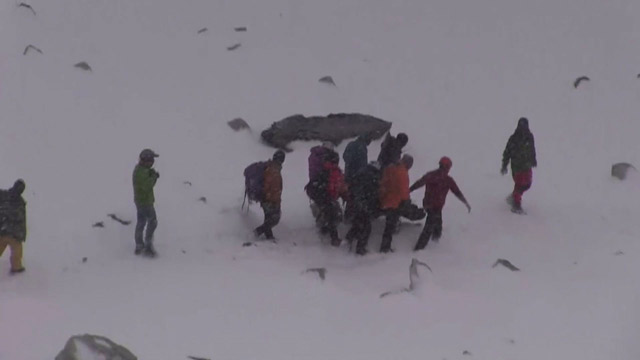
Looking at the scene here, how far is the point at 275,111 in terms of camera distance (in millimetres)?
20969

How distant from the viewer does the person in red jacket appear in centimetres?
1414

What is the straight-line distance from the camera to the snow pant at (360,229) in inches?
551

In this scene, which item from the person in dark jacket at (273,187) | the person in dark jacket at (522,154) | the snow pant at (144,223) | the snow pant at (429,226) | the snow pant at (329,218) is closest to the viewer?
the snow pant at (144,223)

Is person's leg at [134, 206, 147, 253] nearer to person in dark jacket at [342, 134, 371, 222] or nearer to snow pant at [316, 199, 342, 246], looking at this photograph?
snow pant at [316, 199, 342, 246]

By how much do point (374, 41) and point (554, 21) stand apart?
669 centimetres

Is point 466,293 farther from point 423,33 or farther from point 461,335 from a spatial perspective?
point 423,33

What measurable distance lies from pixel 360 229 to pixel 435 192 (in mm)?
1545

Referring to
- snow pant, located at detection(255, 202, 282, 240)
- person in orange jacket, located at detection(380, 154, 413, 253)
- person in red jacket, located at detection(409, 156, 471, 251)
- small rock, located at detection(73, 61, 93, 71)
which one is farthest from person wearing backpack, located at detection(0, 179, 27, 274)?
small rock, located at detection(73, 61, 93, 71)

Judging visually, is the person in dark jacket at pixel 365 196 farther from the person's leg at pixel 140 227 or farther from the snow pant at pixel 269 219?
the person's leg at pixel 140 227

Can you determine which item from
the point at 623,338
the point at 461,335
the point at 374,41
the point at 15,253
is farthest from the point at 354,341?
the point at 374,41

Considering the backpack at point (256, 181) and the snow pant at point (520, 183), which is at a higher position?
the snow pant at point (520, 183)

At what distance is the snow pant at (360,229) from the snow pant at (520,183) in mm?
3732

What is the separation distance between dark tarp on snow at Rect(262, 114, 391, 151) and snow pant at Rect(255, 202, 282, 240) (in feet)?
15.3

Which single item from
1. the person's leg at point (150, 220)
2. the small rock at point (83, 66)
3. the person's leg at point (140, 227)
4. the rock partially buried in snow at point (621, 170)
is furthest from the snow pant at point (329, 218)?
the small rock at point (83, 66)
